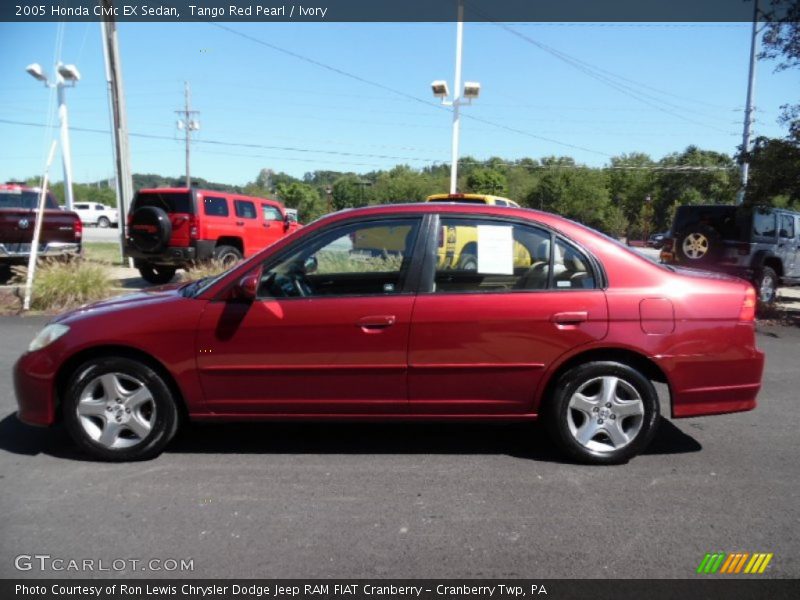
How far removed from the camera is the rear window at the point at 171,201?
12.1 m

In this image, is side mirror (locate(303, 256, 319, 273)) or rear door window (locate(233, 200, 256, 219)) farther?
rear door window (locate(233, 200, 256, 219))

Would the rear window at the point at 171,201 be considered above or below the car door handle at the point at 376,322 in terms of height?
above

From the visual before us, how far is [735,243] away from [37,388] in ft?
36.7

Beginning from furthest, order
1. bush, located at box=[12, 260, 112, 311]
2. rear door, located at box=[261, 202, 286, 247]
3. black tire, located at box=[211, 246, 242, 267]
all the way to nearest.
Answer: rear door, located at box=[261, 202, 286, 247], black tire, located at box=[211, 246, 242, 267], bush, located at box=[12, 260, 112, 311]

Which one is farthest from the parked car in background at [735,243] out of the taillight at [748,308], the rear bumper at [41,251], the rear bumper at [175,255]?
the rear bumper at [41,251]

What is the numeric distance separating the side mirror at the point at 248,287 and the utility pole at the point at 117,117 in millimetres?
11155

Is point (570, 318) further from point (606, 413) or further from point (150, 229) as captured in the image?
point (150, 229)

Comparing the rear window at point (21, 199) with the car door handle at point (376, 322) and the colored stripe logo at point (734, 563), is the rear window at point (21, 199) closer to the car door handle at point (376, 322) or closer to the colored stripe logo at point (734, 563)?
the car door handle at point (376, 322)

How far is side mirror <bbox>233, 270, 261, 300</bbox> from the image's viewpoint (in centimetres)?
357

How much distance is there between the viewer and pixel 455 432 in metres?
4.40

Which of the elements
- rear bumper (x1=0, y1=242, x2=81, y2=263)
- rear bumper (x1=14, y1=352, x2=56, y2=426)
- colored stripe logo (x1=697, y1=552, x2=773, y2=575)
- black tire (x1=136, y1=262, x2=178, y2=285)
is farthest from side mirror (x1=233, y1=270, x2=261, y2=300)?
black tire (x1=136, y1=262, x2=178, y2=285)

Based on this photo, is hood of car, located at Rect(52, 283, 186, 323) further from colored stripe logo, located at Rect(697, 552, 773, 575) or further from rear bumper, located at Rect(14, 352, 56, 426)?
colored stripe logo, located at Rect(697, 552, 773, 575)

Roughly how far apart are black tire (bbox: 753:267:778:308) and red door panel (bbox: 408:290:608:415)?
891 centimetres
